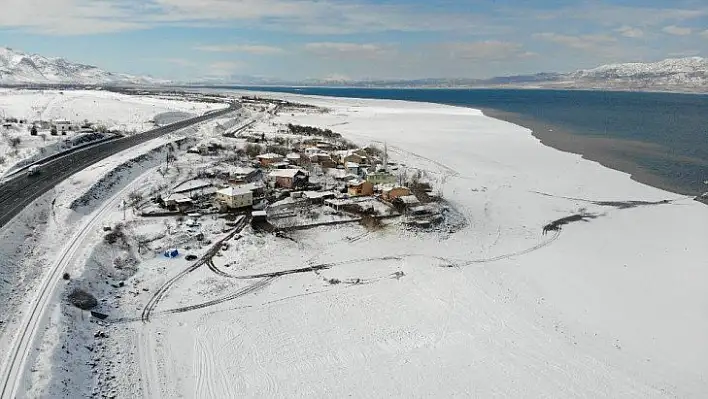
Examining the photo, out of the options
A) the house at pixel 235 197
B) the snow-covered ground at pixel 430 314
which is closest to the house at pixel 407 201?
the snow-covered ground at pixel 430 314

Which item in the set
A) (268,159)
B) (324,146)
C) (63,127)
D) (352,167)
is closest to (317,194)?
(352,167)

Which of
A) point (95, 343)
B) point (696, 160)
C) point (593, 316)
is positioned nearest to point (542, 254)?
point (593, 316)

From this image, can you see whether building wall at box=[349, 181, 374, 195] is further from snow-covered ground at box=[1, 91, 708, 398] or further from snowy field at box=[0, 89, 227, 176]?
snowy field at box=[0, 89, 227, 176]

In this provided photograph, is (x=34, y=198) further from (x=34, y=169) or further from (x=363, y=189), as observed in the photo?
(x=363, y=189)

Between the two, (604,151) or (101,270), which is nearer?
(101,270)

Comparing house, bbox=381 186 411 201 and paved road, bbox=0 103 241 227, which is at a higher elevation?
paved road, bbox=0 103 241 227

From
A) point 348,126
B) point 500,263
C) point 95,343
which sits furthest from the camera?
point 348,126

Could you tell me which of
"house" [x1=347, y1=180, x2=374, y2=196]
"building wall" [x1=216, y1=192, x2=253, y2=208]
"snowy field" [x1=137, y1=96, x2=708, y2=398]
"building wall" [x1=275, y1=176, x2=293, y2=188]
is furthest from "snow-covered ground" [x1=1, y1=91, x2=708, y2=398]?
"building wall" [x1=275, y1=176, x2=293, y2=188]

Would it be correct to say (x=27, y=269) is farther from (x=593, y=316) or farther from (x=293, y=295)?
(x=593, y=316)
